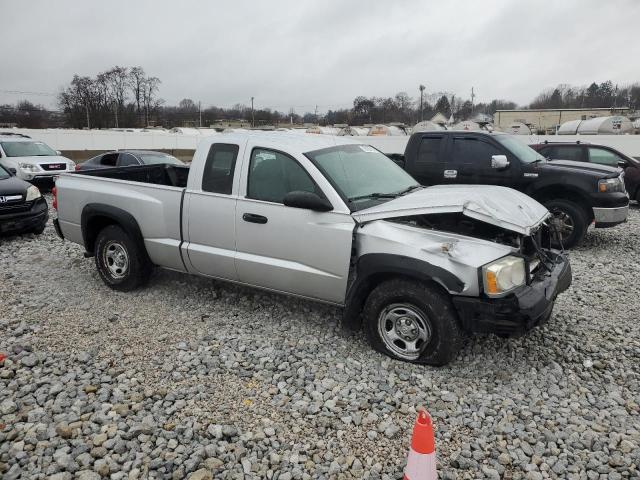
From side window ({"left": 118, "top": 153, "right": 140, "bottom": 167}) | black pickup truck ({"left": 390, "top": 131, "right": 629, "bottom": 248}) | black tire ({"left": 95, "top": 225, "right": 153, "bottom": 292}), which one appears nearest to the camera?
black tire ({"left": 95, "top": 225, "right": 153, "bottom": 292})

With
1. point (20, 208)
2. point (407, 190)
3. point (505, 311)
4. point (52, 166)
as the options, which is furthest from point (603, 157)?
point (52, 166)

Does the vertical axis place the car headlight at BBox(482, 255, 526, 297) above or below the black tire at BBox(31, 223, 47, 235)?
above

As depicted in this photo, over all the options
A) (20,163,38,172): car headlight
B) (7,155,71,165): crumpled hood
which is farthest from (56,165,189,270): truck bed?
(7,155,71,165): crumpled hood

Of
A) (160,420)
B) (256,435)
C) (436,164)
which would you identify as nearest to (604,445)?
(256,435)

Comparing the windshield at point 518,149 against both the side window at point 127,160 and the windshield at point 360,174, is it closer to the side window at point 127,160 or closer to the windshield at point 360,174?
the windshield at point 360,174

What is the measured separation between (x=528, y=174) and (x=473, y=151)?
1037 mm

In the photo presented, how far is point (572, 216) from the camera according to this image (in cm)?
775

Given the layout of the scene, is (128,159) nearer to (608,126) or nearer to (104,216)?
(104,216)

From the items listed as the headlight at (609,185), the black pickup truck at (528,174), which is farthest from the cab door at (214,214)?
the headlight at (609,185)

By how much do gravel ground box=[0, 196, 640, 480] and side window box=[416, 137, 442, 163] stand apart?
13.8 ft

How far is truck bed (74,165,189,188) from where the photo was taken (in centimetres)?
609

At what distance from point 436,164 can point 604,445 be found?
20.6 ft

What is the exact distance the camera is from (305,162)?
14.0 feet

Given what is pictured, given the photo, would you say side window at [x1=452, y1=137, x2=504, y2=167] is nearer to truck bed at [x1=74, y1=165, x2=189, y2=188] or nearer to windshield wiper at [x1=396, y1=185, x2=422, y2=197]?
windshield wiper at [x1=396, y1=185, x2=422, y2=197]
